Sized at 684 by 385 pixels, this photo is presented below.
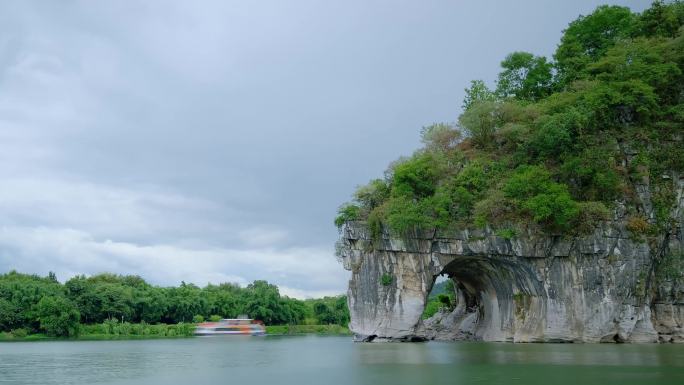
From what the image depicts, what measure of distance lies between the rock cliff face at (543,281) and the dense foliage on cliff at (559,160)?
96cm

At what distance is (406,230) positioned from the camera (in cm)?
3912

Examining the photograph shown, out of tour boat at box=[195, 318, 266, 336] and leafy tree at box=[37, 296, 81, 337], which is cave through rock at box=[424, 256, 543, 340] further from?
leafy tree at box=[37, 296, 81, 337]

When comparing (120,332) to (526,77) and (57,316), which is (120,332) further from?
(526,77)

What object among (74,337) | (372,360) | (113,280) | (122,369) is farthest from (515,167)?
(113,280)

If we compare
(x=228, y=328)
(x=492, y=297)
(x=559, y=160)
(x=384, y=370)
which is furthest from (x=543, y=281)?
(x=228, y=328)

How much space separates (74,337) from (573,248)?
49.5 metres

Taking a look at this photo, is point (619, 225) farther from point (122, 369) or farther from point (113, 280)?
point (113, 280)

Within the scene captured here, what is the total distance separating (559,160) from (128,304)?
170 feet

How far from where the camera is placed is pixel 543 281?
122ft

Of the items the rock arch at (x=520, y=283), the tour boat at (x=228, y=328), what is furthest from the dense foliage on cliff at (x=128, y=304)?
the rock arch at (x=520, y=283)

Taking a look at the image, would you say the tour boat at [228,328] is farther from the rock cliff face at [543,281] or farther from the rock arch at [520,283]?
the rock cliff face at [543,281]

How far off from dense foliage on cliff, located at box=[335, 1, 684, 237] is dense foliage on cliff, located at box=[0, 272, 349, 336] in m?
35.7

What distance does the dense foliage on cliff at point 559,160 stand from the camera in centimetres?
3700

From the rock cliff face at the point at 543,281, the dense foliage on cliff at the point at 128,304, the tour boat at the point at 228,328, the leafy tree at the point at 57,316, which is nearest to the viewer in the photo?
the rock cliff face at the point at 543,281
